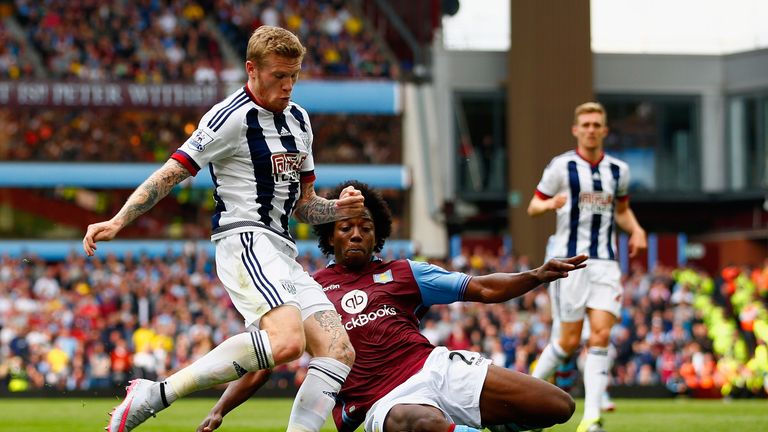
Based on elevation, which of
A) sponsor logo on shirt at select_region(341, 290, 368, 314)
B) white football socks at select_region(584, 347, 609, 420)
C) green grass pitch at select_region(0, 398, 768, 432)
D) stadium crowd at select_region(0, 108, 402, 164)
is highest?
stadium crowd at select_region(0, 108, 402, 164)

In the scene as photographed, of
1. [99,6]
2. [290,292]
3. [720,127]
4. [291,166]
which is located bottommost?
[290,292]

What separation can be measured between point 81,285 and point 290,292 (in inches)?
673

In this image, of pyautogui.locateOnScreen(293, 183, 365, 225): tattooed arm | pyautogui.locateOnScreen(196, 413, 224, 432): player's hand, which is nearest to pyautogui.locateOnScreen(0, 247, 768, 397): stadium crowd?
pyautogui.locateOnScreen(196, 413, 224, 432): player's hand

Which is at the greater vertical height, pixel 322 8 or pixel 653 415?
pixel 322 8

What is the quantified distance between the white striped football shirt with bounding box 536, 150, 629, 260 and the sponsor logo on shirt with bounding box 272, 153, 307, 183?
4.19m

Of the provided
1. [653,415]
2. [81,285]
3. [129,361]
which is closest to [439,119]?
[81,285]

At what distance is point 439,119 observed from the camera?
3484cm

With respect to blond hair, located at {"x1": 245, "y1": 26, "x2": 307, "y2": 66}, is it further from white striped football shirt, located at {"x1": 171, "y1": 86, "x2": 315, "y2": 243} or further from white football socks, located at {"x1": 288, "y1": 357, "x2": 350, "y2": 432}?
white football socks, located at {"x1": 288, "y1": 357, "x2": 350, "y2": 432}

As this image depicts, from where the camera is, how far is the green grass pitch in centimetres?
1114

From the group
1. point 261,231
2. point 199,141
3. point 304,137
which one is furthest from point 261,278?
point 304,137

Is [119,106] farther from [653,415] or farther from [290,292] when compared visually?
[290,292]

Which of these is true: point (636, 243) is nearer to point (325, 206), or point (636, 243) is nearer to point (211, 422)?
point (325, 206)

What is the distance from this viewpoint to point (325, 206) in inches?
297

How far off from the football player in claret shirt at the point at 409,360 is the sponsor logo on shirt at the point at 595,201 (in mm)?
3790
